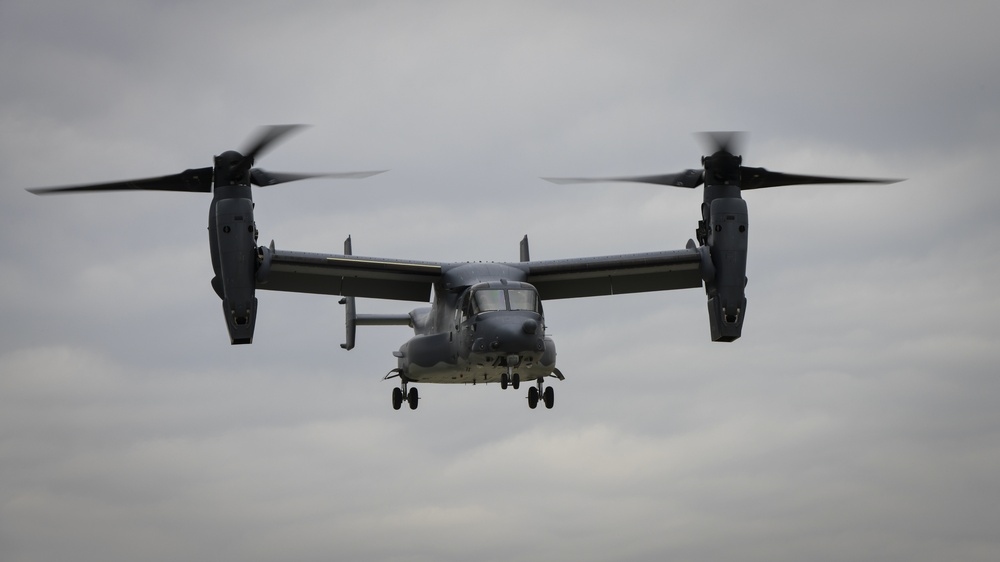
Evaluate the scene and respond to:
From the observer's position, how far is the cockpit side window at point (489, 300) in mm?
27062

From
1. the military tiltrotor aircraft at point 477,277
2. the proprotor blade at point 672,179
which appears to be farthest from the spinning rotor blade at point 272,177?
→ the proprotor blade at point 672,179

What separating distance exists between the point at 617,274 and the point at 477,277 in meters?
3.47

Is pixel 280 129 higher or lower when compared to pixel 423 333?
higher

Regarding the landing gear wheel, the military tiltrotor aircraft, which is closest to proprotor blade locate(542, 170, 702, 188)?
the military tiltrotor aircraft

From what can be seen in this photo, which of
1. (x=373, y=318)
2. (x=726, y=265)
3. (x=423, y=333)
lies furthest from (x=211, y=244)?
(x=726, y=265)

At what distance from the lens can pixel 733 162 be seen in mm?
29188

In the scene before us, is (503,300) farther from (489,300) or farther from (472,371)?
(472,371)

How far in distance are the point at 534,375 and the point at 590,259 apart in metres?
3.38

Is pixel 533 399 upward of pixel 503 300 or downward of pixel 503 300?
downward

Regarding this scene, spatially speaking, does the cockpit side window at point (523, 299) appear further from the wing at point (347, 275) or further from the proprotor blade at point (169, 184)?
the proprotor blade at point (169, 184)

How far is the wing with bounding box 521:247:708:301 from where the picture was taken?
30031 millimetres

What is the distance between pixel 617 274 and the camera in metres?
30.7

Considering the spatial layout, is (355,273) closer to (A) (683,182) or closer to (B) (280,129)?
(B) (280,129)

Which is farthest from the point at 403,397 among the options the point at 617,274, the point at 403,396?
the point at 617,274
